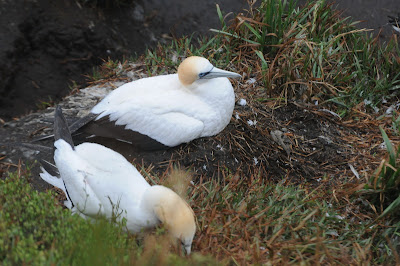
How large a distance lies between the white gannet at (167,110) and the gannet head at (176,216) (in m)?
1.13

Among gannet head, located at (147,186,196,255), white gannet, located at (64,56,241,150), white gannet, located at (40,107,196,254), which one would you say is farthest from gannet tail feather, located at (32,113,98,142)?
gannet head, located at (147,186,196,255)

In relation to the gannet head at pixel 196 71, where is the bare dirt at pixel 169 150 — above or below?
below

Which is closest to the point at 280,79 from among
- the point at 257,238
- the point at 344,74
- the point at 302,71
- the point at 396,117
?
the point at 302,71

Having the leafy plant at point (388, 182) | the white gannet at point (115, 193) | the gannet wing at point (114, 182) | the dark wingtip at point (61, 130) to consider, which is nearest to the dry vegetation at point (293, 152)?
the leafy plant at point (388, 182)

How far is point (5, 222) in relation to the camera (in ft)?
7.61

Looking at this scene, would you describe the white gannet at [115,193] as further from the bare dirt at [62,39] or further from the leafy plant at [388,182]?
the bare dirt at [62,39]

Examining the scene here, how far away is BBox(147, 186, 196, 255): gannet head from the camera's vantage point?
8.55 feet

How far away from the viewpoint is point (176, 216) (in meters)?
2.62

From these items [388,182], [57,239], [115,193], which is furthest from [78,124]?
[388,182]

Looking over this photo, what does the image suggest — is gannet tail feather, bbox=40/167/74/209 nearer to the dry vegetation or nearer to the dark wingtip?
the dark wingtip

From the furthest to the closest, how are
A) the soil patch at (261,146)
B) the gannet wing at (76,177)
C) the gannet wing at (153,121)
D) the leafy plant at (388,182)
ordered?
the soil patch at (261,146)
the gannet wing at (153,121)
the leafy plant at (388,182)
the gannet wing at (76,177)

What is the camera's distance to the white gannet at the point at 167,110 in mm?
3811

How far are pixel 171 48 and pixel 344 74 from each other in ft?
5.80

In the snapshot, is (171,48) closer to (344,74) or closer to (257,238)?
(344,74)
